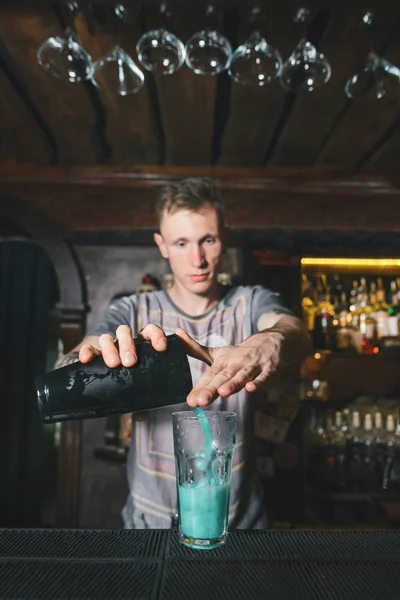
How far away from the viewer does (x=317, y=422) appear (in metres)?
3.24

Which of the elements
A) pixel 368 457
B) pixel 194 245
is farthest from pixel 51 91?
pixel 368 457

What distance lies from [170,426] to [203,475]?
26.3 inches

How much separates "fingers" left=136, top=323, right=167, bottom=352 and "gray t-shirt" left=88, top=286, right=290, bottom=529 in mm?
459

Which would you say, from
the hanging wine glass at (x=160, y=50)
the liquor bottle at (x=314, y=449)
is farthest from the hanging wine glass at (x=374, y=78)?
the liquor bottle at (x=314, y=449)

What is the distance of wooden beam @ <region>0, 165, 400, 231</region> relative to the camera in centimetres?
302

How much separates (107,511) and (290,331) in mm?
2036

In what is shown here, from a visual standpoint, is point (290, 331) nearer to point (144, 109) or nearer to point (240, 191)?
point (144, 109)

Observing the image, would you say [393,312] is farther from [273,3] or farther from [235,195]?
[273,3]

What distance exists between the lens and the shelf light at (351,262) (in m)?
3.34

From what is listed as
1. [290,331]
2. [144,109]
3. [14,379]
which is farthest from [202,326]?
[14,379]

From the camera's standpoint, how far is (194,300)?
167 centimetres

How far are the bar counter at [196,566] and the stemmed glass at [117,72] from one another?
1.39 meters

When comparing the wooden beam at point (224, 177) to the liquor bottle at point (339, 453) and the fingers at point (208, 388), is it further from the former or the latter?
the fingers at point (208, 388)

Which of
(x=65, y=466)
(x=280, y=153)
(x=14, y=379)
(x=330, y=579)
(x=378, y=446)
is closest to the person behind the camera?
(x=330, y=579)
